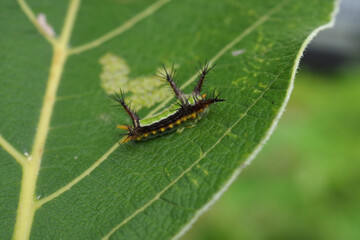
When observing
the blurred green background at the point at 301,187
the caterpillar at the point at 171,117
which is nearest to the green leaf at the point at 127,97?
the caterpillar at the point at 171,117

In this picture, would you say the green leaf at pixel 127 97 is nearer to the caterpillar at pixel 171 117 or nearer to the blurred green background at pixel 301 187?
the caterpillar at pixel 171 117

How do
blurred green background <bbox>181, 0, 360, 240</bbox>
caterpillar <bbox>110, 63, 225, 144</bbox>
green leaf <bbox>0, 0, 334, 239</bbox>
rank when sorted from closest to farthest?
green leaf <bbox>0, 0, 334, 239</bbox>
caterpillar <bbox>110, 63, 225, 144</bbox>
blurred green background <bbox>181, 0, 360, 240</bbox>

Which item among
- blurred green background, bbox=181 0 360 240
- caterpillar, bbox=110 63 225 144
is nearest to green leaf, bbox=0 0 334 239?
caterpillar, bbox=110 63 225 144

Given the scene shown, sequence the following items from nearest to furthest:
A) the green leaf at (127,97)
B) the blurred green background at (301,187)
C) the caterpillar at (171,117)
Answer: the green leaf at (127,97) < the caterpillar at (171,117) < the blurred green background at (301,187)

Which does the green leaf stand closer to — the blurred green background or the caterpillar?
the caterpillar

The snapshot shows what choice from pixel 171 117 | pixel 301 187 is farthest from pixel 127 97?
pixel 301 187
